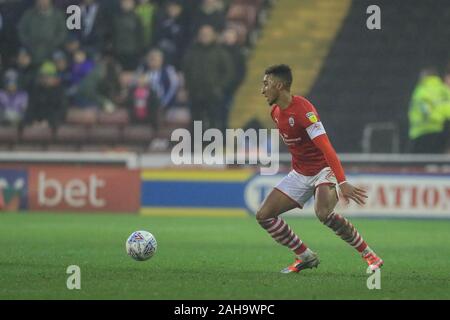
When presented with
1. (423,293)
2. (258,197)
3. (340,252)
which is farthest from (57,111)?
(423,293)

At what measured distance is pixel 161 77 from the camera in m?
20.5

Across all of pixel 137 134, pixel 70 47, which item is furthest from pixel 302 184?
pixel 70 47

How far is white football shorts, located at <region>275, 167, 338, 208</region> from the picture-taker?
1048 centimetres

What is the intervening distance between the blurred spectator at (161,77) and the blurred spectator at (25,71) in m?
2.16

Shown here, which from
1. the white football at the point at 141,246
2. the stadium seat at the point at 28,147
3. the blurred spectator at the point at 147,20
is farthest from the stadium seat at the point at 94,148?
the white football at the point at 141,246

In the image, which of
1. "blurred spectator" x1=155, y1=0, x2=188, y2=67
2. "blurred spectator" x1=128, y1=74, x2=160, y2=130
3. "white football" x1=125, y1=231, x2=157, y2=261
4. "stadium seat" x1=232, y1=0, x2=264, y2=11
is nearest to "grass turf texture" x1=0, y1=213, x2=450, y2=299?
"white football" x1=125, y1=231, x2=157, y2=261

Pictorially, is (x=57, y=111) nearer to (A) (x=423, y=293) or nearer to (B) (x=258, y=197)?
(B) (x=258, y=197)

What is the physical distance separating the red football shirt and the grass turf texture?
41.4 inches

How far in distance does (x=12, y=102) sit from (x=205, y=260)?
1010 centimetres

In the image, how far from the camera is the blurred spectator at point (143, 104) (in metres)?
20.5

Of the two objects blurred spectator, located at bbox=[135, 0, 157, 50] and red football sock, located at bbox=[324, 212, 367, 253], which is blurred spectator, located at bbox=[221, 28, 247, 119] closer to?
blurred spectator, located at bbox=[135, 0, 157, 50]

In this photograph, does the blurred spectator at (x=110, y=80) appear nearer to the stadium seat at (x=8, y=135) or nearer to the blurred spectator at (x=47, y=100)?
the blurred spectator at (x=47, y=100)

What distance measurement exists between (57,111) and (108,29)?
185cm
